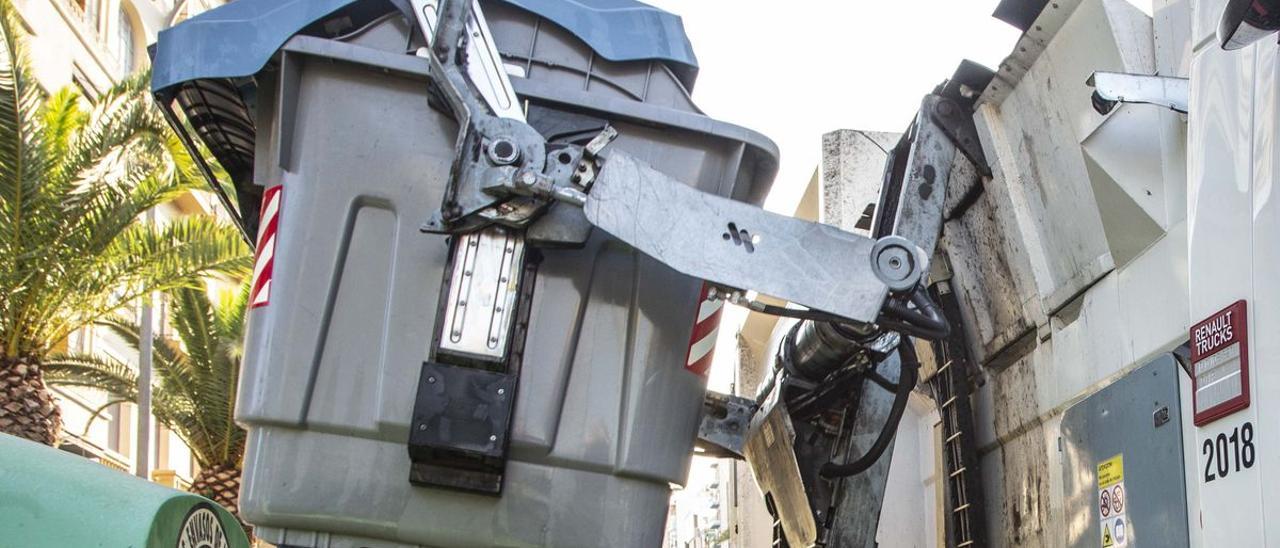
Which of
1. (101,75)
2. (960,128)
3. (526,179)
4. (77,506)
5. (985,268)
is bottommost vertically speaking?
(77,506)

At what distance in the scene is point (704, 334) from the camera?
3424 millimetres

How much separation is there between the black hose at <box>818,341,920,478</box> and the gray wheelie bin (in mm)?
877

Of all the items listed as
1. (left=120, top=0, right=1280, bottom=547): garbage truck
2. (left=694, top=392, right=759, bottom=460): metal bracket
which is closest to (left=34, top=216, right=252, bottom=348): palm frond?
(left=694, top=392, right=759, bottom=460): metal bracket

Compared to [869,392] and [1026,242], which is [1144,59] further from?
[869,392]

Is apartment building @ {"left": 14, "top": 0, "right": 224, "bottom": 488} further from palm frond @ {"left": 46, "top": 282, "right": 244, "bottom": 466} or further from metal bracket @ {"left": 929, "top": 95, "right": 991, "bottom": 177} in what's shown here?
metal bracket @ {"left": 929, "top": 95, "right": 991, "bottom": 177}

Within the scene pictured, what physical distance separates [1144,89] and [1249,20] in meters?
0.95

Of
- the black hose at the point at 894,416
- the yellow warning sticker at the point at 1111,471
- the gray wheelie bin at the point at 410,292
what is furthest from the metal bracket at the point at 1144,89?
the black hose at the point at 894,416

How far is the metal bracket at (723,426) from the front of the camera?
4273 mm

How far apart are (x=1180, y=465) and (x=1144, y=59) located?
90 centimetres

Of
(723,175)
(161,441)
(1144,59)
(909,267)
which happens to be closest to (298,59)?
(723,175)

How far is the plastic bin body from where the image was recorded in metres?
3.12

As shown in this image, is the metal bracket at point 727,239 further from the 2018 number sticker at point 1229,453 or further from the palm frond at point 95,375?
the palm frond at point 95,375

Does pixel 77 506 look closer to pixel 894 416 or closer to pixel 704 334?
pixel 704 334

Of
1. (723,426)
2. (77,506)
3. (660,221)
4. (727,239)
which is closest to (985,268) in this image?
(723,426)
